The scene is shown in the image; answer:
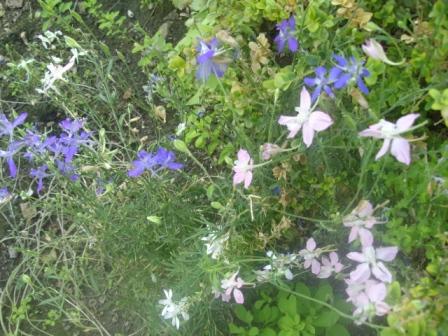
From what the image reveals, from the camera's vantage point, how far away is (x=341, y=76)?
4.59 feet

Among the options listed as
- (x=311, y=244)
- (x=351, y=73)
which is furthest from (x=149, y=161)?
(x=351, y=73)

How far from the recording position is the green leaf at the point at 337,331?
1.67 metres

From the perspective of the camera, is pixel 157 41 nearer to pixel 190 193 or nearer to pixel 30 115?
pixel 190 193

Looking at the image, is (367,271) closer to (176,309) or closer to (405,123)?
(405,123)

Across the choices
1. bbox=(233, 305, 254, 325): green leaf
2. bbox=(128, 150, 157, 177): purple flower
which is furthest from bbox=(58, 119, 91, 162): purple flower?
bbox=(233, 305, 254, 325): green leaf

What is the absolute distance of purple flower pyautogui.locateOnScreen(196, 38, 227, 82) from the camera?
1.56m

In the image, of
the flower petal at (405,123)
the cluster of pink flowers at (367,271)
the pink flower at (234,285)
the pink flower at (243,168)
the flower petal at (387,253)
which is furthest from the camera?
the pink flower at (234,285)

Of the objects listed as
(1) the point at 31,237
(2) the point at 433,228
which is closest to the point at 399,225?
(2) the point at 433,228

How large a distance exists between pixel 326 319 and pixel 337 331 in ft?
0.17

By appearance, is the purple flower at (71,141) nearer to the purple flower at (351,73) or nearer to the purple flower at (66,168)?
the purple flower at (66,168)

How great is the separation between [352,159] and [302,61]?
0.29 m

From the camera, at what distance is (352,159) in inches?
66.8

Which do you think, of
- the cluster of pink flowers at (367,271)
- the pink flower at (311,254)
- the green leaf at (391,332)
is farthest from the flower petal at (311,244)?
the green leaf at (391,332)

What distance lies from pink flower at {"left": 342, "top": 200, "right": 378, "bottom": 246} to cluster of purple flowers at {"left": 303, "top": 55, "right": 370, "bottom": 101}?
254mm
